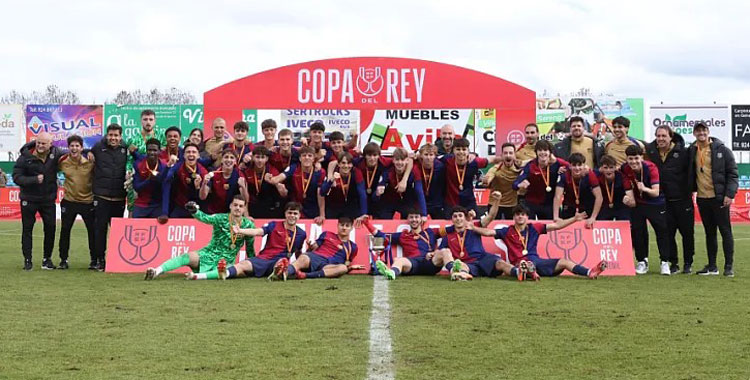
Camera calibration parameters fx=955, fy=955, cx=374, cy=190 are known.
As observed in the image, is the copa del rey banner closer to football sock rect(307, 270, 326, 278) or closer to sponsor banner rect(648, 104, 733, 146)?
football sock rect(307, 270, 326, 278)

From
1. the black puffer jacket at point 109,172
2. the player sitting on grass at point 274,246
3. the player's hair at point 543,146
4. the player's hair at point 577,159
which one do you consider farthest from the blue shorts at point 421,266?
the black puffer jacket at point 109,172

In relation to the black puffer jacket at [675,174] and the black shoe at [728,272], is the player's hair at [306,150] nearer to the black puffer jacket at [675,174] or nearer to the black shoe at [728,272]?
the black puffer jacket at [675,174]

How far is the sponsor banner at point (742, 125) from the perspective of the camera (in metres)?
45.1

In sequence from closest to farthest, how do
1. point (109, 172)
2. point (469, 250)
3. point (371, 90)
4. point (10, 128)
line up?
1. point (469, 250)
2. point (109, 172)
3. point (371, 90)
4. point (10, 128)

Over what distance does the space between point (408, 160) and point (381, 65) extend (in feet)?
27.3

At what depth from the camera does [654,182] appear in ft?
38.0

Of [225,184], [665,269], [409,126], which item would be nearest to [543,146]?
[665,269]

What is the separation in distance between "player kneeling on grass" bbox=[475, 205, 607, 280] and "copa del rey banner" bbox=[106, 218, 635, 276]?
1.22 ft

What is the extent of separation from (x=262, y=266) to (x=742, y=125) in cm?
3908

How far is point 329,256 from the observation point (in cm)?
1114

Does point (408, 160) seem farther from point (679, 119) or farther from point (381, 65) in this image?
point (679, 119)

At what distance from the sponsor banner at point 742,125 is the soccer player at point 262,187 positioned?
37.5m

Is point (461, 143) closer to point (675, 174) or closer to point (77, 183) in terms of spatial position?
point (675, 174)

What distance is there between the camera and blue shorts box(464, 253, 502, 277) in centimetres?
1109
